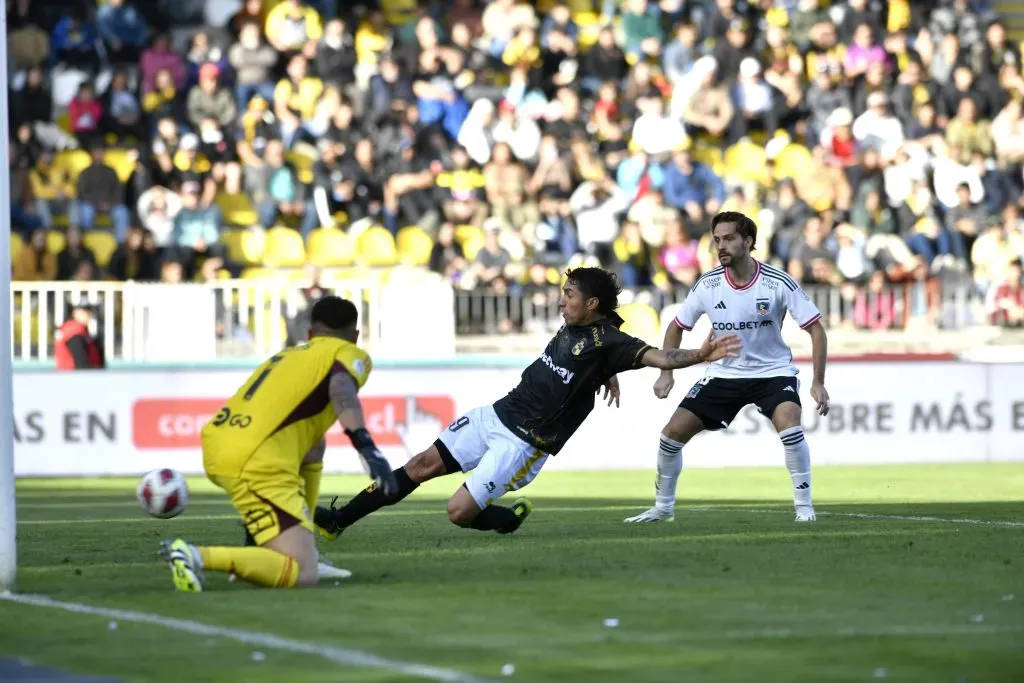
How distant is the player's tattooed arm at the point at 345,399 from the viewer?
866cm

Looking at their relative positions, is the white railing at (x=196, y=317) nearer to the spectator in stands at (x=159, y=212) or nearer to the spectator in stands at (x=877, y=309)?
the spectator in stands at (x=159, y=212)

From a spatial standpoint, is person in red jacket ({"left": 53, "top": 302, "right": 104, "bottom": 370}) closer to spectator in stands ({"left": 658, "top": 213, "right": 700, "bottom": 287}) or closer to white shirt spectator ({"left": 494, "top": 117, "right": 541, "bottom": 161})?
spectator in stands ({"left": 658, "top": 213, "right": 700, "bottom": 287})

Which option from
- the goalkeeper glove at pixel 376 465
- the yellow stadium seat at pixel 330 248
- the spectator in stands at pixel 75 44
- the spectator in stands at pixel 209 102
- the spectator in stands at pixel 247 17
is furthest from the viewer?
the spectator in stands at pixel 247 17

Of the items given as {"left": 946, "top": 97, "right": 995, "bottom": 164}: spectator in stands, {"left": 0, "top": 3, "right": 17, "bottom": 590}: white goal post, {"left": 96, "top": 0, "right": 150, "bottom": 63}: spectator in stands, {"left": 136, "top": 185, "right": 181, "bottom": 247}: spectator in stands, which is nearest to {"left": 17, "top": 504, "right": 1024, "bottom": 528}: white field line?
{"left": 0, "top": 3, "right": 17, "bottom": 590}: white goal post

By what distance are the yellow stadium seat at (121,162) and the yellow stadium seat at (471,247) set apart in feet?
15.1

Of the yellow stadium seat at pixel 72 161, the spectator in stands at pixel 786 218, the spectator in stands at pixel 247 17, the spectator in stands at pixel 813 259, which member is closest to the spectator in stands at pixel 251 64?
the spectator in stands at pixel 247 17

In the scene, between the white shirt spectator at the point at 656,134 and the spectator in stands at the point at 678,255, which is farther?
the white shirt spectator at the point at 656,134

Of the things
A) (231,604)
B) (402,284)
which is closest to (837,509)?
(231,604)

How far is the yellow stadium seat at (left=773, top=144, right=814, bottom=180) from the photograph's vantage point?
28062 mm

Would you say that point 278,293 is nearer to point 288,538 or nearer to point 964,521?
point 964,521

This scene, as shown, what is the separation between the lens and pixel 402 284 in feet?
74.2

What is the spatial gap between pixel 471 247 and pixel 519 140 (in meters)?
2.41

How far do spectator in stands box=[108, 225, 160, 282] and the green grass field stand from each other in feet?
32.9

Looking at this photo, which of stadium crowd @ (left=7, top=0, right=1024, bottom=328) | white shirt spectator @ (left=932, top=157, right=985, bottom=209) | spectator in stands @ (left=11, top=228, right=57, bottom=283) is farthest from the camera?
white shirt spectator @ (left=932, top=157, right=985, bottom=209)
